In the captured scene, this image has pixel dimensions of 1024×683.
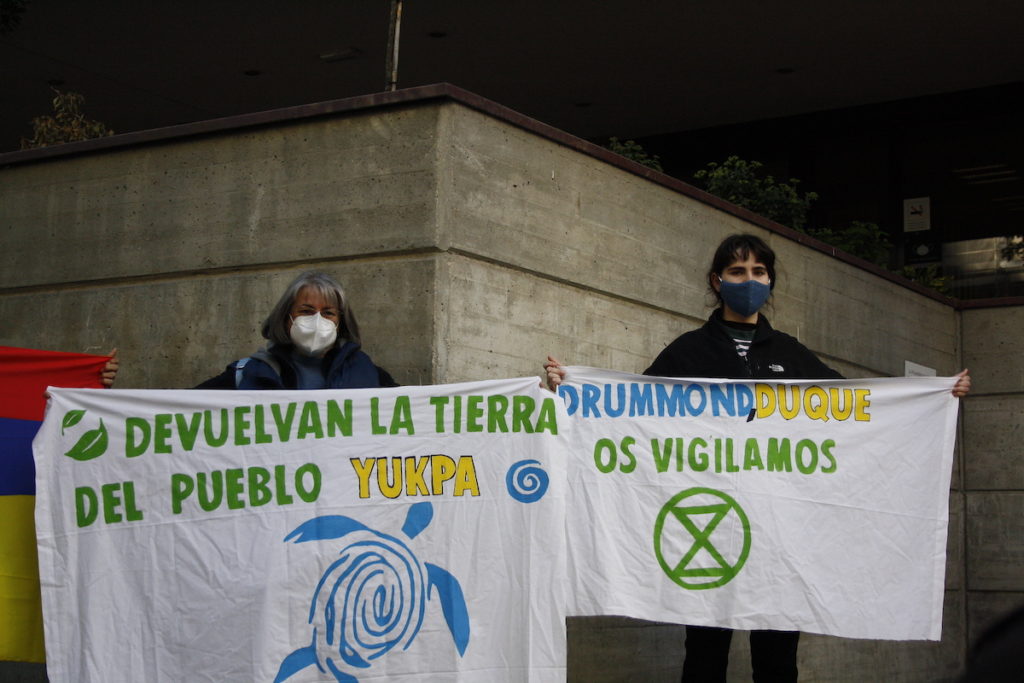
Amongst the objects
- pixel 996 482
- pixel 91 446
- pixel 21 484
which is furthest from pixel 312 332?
pixel 996 482

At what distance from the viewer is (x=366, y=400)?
475cm

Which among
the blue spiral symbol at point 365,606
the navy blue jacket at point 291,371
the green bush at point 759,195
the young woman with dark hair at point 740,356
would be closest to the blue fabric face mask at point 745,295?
the young woman with dark hair at point 740,356

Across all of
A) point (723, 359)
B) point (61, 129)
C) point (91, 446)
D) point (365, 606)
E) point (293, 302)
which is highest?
point (61, 129)

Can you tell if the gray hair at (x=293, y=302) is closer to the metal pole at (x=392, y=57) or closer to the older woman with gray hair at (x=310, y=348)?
the older woman with gray hair at (x=310, y=348)

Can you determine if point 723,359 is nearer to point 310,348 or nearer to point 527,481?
point 527,481

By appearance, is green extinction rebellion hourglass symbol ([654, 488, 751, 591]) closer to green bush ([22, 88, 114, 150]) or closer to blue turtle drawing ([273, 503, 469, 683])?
blue turtle drawing ([273, 503, 469, 683])

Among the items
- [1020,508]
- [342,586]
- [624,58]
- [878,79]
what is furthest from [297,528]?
[878,79]

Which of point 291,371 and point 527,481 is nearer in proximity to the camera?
point 527,481

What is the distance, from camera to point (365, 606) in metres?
4.64

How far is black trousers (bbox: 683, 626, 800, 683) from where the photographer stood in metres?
5.20

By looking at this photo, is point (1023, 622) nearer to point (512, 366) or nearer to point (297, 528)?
point (297, 528)

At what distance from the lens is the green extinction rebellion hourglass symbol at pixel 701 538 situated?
5141mm

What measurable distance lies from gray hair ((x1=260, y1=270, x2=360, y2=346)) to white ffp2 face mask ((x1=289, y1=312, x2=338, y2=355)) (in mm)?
44

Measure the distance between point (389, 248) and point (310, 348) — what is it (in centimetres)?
76
